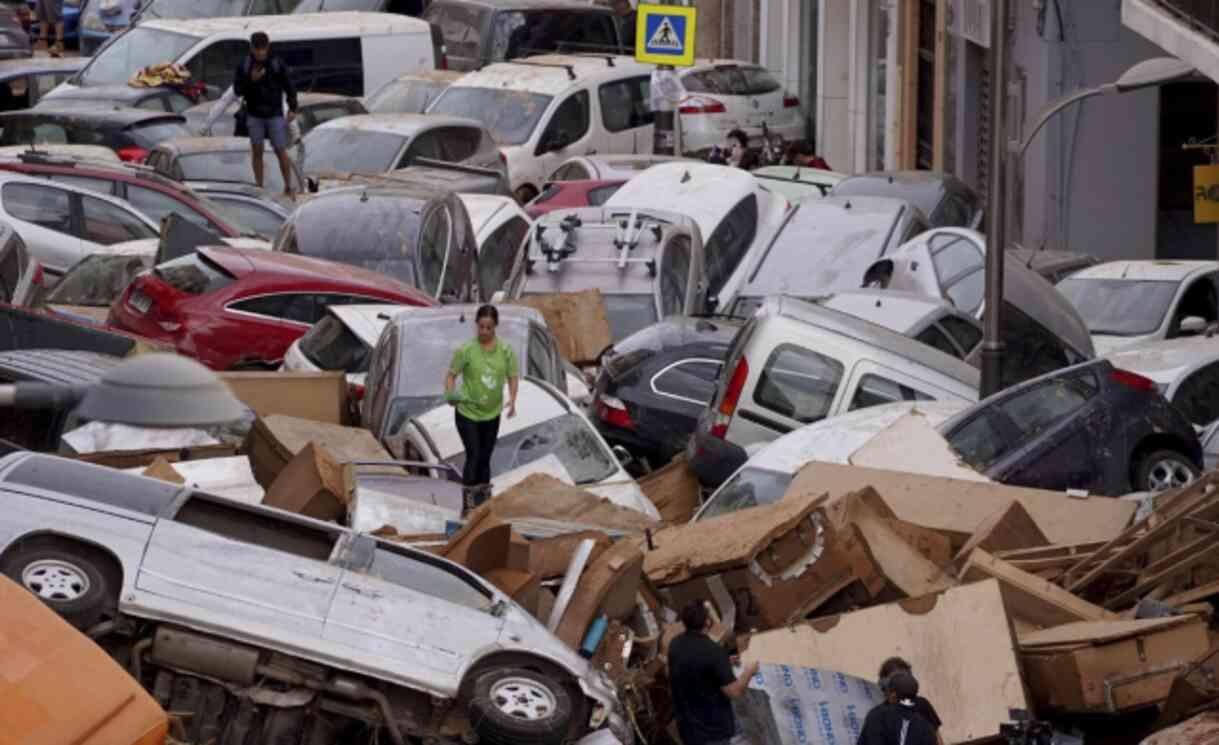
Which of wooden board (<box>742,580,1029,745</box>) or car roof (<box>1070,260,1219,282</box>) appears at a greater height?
car roof (<box>1070,260,1219,282</box>)

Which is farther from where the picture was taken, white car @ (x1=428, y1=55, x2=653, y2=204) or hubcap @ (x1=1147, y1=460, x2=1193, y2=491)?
white car @ (x1=428, y1=55, x2=653, y2=204)

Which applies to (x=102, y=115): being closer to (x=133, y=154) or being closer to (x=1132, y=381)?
(x=133, y=154)

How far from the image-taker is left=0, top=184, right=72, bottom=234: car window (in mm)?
22844

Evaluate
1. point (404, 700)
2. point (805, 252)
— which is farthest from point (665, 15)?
point (404, 700)

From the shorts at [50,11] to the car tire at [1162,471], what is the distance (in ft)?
106

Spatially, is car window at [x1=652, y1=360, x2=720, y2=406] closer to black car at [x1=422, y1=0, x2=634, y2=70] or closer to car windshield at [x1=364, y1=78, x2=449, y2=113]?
car windshield at [x1=364, y1=78, x2=449, y2=113]

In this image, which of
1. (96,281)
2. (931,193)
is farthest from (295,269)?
(931,193)

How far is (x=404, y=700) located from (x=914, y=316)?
9313 mm

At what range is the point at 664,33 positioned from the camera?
2886 cm

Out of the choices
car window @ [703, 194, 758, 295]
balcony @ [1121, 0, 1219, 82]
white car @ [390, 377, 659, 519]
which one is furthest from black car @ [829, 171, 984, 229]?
white car @ [390, 377, 659, 519]

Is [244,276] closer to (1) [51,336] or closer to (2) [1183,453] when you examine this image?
(1) [51,336]

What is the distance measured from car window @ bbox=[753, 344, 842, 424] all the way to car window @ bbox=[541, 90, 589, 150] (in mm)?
15169

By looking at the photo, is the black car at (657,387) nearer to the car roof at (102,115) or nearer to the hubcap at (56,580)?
the hubcap at (56,580)

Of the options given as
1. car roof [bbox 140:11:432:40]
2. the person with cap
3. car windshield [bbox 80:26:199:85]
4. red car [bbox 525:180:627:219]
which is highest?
car roof [bbox 140:11:432:40]
